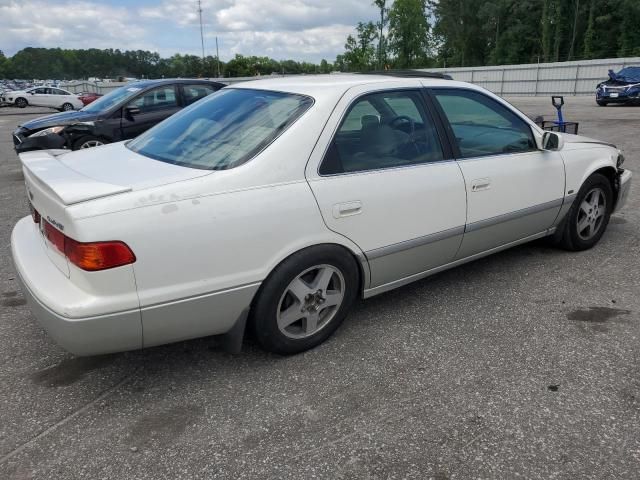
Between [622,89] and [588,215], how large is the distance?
63.7 ft

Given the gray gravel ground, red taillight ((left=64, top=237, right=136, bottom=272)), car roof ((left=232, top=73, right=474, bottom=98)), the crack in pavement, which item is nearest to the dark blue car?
the gray gravel ground

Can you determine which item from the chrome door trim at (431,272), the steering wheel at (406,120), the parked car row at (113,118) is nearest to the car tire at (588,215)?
the chrome door trim at (431,272)

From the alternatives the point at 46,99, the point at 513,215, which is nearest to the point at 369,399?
the point at 513,215

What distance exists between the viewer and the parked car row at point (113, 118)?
8.20 meters

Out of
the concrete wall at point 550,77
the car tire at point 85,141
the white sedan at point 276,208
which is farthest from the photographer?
the concrete wall at point 550,77

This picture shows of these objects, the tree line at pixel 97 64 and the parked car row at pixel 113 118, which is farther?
the tree line at pixel 97 64

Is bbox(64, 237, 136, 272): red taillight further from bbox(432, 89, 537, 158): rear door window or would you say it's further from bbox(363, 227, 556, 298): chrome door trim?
bbox(432, 89, 537, 158): rear door window

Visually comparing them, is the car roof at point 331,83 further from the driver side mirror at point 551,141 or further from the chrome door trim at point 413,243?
the chrome door trim at point 413,243

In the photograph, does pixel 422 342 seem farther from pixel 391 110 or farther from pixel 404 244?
pixel 391 110

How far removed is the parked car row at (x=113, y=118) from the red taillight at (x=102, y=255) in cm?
659

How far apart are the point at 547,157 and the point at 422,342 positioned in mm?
1861

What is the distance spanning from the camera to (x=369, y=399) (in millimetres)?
2566

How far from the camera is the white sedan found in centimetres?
230

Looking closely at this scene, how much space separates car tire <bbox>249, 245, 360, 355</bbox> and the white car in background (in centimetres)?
2990
